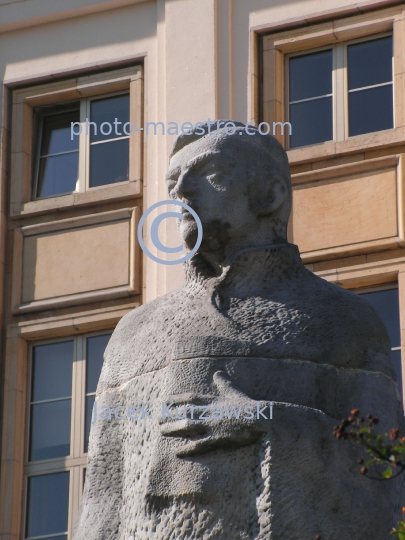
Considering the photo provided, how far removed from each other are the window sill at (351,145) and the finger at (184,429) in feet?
45.6

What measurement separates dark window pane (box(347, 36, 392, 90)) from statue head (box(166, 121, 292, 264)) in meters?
13.3

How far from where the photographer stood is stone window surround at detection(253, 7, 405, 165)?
21.7 meters

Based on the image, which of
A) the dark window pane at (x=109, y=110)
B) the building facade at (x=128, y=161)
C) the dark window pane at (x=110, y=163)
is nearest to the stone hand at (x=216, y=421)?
the building facade at (x=128, y=161)

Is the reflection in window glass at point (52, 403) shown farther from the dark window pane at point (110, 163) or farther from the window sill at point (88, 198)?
the dark window pane at point (110, 163)

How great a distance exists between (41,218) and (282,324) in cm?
1554

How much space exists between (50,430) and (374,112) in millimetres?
4904

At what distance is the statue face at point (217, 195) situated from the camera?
8375 millimetres

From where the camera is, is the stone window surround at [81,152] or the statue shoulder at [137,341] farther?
the stone window surround at [81,152]

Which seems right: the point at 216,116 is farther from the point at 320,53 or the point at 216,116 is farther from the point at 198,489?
the point at 198,489

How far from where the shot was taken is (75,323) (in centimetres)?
2255

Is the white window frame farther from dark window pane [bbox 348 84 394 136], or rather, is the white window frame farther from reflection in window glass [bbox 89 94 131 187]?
reflection in window glass [bbox 89 94 131 187]

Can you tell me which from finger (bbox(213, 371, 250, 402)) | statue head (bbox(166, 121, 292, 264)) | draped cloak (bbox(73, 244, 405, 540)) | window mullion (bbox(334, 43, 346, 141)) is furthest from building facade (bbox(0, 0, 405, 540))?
finger (bbox(213, 371, 250, 402))

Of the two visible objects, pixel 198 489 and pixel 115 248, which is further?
pixel 115 248

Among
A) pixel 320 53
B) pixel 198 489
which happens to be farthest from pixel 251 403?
pixel 320 53
